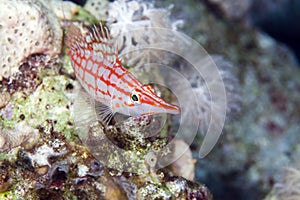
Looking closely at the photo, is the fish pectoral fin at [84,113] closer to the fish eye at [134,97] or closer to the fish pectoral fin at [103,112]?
the fish pectoral fin at [103,112]

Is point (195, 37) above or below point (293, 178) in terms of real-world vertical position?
above

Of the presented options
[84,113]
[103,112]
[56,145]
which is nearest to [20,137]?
[56,145]

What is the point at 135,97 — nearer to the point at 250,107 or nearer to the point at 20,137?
the point at 20,137

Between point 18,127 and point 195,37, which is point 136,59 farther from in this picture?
point 195,37

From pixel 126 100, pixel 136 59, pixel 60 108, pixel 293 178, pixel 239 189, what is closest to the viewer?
pixel 126 100

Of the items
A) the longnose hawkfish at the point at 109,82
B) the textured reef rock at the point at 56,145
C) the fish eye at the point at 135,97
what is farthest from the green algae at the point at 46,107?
the fish eye at the point at 135,97

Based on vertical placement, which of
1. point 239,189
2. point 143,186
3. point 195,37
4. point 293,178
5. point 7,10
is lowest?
point 239,189

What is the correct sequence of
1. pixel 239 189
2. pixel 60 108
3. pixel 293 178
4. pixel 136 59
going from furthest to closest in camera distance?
pixel 239 189
pixel 293 178
pixel 136 59
pixel 60 108

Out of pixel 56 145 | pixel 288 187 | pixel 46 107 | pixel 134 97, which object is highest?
pixel 134 97

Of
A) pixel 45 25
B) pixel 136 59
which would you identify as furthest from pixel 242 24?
pixel 45 25
